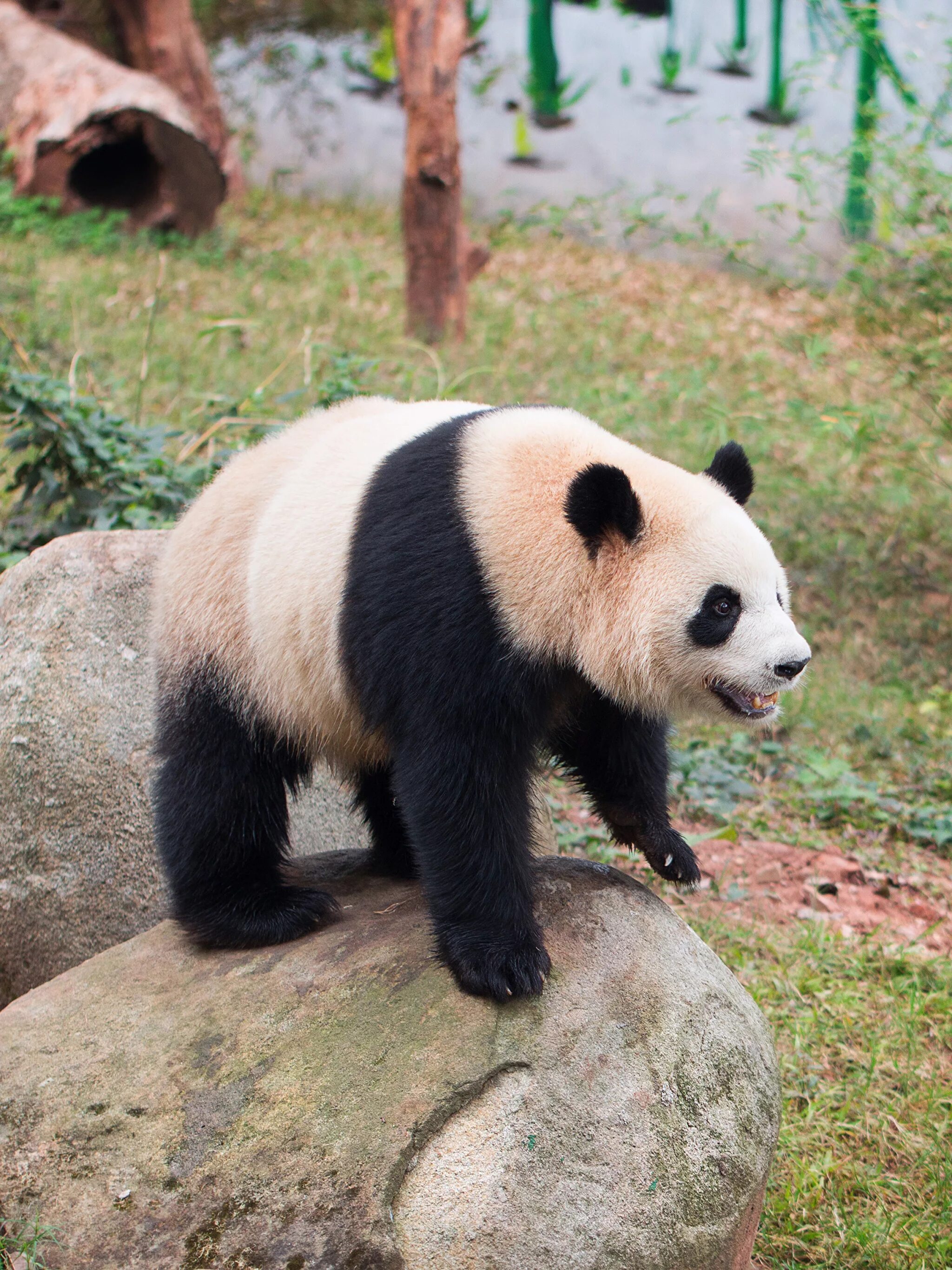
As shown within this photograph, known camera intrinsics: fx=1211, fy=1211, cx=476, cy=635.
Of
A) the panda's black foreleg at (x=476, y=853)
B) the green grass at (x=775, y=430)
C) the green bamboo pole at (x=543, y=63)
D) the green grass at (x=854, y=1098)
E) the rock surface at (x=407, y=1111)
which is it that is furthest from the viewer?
the green bamboo pole at (x=543, y=63)

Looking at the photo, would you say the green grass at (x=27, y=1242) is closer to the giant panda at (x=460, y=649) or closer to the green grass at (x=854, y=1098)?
the giant panda at (x=460, y=649)

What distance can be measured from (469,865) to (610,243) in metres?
9.77

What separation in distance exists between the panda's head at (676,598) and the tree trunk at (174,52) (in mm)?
9074

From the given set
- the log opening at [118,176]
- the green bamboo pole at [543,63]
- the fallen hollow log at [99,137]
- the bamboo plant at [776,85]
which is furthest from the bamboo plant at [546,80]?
the log opening at [118,176]

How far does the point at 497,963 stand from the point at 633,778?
26.1 inches

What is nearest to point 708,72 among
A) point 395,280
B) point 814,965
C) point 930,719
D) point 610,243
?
point 610,243

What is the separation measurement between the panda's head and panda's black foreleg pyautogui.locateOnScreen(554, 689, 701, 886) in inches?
16.0

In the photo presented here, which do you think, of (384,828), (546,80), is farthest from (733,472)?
Result: (546,80)

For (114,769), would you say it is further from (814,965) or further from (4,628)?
(814,965)

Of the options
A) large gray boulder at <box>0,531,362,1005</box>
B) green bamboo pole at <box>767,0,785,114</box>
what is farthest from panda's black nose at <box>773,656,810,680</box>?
green bamboo pole at <box>767,0,785,114</box>

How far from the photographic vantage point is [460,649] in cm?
230

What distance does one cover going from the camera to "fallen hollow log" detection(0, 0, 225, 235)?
9273 millimetres

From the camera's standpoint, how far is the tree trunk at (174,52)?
33.9 feet

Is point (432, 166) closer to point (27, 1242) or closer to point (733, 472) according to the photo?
point (733, 472)
